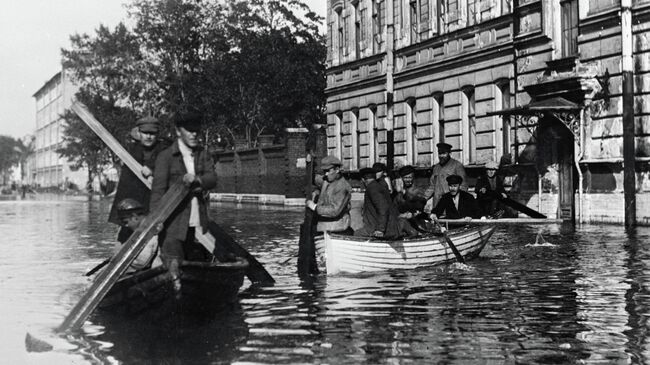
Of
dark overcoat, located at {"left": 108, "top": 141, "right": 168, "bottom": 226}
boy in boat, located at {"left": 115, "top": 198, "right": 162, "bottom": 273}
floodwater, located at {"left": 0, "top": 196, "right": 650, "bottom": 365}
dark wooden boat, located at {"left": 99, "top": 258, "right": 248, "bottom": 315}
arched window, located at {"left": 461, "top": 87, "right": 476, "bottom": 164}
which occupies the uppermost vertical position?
arched window, located at {"left": 461, "top": 87, "right": 476, "bottom": 164}

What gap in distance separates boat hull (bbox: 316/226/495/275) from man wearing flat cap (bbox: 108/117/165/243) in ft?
10.8

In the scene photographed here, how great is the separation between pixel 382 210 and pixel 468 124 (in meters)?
16.9

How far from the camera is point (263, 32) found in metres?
61.4

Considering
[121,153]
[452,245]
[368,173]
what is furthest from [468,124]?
[121,153]

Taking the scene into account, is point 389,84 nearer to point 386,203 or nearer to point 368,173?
point 368,173

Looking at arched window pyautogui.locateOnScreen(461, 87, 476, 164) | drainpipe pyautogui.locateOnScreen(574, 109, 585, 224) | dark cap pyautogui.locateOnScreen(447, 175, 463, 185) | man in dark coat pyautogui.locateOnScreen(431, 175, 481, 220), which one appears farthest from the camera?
arched window pyautogui.locateOnScreen(461, 87, 476, 164)

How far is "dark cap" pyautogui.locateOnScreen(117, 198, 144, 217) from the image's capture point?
32.1 feet

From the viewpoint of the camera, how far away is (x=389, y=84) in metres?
32.8

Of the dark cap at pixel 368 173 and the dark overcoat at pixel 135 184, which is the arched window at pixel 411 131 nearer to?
the dark cap at pixel 368 173

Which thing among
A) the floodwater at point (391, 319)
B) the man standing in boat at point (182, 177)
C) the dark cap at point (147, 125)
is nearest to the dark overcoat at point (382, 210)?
the floodwater at point (391, 319)

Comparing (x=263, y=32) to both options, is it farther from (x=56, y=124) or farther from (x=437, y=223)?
(x=56, y=124)

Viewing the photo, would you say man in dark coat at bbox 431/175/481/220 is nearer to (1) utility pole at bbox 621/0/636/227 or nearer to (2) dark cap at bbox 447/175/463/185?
(2) dark cap at bbox 447/175/463/185

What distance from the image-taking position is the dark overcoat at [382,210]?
13.4 meters

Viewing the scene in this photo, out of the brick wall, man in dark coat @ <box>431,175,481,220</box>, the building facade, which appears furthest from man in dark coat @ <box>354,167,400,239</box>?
the building facade
